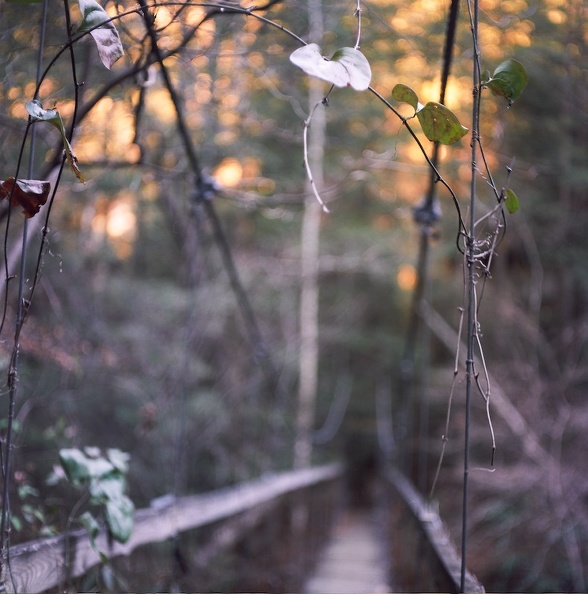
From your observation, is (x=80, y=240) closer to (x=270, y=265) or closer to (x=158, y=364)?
(x=158, y=364)

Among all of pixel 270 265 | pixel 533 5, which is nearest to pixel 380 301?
pixel 270 265

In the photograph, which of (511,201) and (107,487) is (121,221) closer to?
(107,487)

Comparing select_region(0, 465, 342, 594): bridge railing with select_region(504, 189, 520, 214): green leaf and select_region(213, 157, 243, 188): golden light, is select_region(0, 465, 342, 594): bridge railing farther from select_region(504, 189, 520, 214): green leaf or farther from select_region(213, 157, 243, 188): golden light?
select_region(213, 157, 243, 188): golden light

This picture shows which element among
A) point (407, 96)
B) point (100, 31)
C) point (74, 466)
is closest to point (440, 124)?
point (407, 96)

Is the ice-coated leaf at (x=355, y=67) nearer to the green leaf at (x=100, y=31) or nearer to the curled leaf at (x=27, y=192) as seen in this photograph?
the green leaf at (x=100, y=31)

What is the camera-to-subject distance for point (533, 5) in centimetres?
381

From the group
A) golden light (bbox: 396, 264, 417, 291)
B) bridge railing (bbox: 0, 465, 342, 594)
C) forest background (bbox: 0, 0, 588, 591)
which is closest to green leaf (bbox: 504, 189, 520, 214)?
forest background (bbox: 0, 0, 588, 591)

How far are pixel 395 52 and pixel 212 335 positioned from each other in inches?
122

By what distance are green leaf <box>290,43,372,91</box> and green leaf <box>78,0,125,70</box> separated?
32 centimetres

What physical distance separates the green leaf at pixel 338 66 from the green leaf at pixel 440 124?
136mm

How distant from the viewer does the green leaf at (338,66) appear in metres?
0.94

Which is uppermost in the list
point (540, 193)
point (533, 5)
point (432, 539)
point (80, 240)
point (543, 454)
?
point (533, 5)

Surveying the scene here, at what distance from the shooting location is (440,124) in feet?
3.57

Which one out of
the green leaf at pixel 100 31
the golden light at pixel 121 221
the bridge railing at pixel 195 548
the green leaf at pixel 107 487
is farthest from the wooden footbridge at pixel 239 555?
the golden light at pixel 121 221
